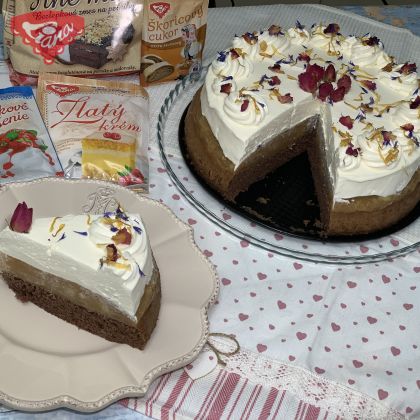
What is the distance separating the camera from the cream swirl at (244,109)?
2057 millimetres

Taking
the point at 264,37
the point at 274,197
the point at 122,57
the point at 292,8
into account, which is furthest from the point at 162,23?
the point at 292,8

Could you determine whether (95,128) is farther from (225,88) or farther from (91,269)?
(91,269)

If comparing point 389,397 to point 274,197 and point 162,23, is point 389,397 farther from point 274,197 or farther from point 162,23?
point 162,23

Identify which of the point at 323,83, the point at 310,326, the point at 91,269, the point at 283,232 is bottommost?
the point at 310,326

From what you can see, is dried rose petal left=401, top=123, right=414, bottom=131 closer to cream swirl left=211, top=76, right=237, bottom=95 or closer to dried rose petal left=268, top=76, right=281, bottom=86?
dried rose petal left=268, top=76, right=281, bottom=86

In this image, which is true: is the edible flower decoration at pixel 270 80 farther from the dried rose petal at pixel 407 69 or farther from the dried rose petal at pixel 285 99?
the dried rose petal at pixel 407 69

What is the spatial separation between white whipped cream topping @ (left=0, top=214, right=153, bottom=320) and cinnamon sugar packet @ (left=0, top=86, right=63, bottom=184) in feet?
1.29

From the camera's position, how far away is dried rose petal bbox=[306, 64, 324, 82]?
227 cm

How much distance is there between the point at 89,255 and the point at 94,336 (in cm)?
23

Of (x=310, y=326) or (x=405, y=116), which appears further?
(x=405, y=116)

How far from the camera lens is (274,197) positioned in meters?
2.12

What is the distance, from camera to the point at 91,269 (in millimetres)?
1568

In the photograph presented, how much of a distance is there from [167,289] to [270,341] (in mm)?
320

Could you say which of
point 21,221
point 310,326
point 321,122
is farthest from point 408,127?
point 21,221
